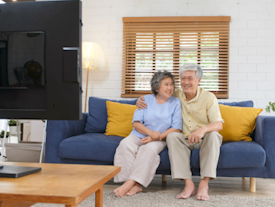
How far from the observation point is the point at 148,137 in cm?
234

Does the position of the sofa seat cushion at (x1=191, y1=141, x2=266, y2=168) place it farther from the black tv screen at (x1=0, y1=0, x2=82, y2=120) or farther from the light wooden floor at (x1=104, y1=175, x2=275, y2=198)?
the black tv screen at (x1=0, y1=0, x2=82, y2=120)

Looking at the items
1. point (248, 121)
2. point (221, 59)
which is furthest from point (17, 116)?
point (221, 59)

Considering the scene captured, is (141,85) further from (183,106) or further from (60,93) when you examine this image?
(60,93)

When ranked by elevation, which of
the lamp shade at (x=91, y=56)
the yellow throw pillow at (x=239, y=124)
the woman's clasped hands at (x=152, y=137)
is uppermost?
the lamp shade at (x=91, y=56)

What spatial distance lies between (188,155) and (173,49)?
1.95 metres

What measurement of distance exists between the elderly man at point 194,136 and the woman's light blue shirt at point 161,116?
68 millimetres

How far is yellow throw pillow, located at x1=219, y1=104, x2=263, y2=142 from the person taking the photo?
2.48m

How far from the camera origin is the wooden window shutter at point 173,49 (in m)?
3.63

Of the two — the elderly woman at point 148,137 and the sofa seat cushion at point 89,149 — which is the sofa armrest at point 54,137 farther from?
the elderly woman at point 148,137

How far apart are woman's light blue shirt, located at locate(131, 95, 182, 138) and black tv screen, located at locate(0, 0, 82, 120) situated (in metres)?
1.59

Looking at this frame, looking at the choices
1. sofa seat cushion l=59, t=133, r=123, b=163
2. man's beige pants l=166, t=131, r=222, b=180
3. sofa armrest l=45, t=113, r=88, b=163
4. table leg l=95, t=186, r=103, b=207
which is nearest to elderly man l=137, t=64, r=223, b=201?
man's beige pants l=166, t=131, r=222, b=180

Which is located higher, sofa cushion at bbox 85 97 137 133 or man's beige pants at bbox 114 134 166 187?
sofa cushion at bbox 85 97 137 133

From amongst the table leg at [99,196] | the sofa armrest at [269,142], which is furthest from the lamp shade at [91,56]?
Answer: the table leg at [99,196]

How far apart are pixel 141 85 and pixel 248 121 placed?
1664mm
